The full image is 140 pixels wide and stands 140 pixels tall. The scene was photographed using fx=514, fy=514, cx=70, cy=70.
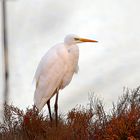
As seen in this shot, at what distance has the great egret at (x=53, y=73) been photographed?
37.0 ft

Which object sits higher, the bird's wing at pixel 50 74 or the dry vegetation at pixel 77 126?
the bird's wing at pixel 50 74

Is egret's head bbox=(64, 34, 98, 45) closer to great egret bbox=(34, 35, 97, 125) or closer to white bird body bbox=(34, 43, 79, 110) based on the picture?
great egret bbox=(34, 35, 97, 125)

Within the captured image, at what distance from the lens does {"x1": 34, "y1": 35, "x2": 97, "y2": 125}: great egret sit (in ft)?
37.0

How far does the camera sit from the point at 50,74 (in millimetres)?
11289

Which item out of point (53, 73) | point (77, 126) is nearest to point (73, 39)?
point (53, 73)

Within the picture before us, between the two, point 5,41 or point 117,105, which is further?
point 5,41

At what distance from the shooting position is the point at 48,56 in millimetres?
11359

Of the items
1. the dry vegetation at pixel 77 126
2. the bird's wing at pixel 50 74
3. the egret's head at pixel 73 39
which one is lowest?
the dry vegetation at pixel 77 126

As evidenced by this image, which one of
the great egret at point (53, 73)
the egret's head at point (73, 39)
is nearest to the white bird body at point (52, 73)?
the great egret at point (53, 73)

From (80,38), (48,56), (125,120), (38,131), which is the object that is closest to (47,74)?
(48,56)

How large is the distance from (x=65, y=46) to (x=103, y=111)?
7.86ft

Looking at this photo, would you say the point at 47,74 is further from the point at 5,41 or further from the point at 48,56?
the point at 5,41

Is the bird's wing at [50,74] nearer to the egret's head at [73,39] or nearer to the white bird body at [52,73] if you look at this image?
the white bird body at [52,73]

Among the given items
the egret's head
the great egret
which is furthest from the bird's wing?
the egret's head
